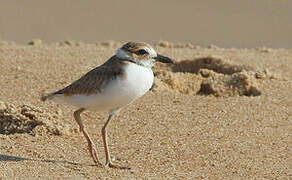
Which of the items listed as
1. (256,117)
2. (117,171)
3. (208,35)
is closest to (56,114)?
(117,171)

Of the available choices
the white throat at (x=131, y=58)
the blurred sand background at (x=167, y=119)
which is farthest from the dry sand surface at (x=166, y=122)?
the white throat at (x=131, y=58)

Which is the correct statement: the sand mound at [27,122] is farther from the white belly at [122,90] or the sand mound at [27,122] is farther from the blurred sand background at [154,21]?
the blurred sand background at [154,21]

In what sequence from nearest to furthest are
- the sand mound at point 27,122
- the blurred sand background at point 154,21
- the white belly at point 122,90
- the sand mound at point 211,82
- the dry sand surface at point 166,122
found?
the white belly at point 122,90, the dry sand surface at point 166,122, the sand mound at point 27,122, the sand mound at point 211,82, the blurred sand background at point 154,21

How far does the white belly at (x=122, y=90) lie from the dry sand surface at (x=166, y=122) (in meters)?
0.52

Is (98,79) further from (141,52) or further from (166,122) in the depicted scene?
(166,122)

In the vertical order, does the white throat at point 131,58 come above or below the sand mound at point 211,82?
above

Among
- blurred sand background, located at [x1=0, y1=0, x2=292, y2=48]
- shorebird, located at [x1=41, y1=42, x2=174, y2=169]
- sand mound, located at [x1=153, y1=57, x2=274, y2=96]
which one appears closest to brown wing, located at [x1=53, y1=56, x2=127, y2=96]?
shorebird, located at [x1=41, y1=42, x2=174, y2=169]

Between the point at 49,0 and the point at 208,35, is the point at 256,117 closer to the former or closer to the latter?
the point at 208,35

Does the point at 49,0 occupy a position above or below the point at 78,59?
below

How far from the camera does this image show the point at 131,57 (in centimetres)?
539

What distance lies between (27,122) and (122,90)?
144 centimetres

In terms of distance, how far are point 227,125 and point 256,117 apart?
0.42 meters

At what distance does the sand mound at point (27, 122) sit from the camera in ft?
20.3

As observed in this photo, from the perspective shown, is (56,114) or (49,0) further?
(49,0)
